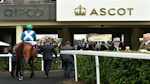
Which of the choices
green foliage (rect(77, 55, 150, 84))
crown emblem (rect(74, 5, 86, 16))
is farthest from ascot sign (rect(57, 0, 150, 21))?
green foliage (rect(77, 55, 150, 84))

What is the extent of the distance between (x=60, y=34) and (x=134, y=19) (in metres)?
9.66

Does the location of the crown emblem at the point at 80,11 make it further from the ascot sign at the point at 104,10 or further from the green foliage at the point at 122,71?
the green foliage at the point at 122,71

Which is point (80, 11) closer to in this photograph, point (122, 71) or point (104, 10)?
→ point (104, 10)

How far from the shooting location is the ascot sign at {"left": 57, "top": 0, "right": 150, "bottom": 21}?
2323 cm

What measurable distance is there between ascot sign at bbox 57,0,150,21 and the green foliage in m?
16.5

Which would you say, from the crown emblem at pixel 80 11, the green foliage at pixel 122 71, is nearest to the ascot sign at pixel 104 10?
the crown emblem at pixel 80 11

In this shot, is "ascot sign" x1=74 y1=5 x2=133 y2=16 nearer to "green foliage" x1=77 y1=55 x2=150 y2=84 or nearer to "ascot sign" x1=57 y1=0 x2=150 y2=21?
"ascot sign" x1=57 y1=0 x2=150 y2=21

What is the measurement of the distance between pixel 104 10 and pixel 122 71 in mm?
18887

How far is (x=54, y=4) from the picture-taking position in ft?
Result: 78.7

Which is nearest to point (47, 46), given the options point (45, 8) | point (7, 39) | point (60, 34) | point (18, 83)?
point (18, 83)

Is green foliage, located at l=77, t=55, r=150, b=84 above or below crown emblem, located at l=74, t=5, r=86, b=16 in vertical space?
below

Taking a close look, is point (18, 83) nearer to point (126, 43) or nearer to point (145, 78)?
point (145, 78)

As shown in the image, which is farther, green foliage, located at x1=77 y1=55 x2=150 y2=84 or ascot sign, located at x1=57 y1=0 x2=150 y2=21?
ascot sign, located at x1=57 y1=0 x2=150 y2=21

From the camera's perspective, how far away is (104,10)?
76.5 feet
